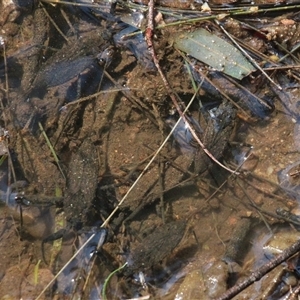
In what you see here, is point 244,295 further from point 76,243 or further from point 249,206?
point 76,243

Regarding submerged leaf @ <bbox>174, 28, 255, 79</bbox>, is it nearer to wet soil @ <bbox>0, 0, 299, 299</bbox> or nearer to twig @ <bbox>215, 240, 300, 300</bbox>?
wet soil @ <bbox>0, 0, 299, 299</bbox>

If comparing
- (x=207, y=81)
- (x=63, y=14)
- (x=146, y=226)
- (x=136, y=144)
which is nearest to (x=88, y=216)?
(x=146, y=226)

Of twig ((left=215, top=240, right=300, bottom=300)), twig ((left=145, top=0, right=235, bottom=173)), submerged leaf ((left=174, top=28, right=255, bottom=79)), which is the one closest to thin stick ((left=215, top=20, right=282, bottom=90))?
submerged leaf ((left=174, top=28, right=255, bottom=79))

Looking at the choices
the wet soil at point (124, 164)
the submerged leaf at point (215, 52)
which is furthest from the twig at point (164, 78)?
the submerged leaf at point (215, 52)

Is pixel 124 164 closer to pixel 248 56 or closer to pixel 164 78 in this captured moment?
pixel 164 78

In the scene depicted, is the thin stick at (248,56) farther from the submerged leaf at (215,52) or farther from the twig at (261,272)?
the twig at (261,272)
